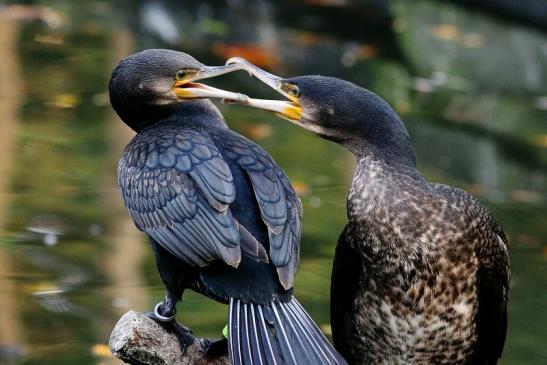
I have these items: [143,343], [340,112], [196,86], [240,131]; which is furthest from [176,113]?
[240,131]

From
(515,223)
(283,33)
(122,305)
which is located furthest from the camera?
(283,33)

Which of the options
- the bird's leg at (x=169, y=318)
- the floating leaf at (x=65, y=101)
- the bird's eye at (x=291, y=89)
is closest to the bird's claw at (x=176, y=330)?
the bird's leg at (x=169, y=318)

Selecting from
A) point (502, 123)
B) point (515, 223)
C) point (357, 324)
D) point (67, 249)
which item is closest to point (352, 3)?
point (502, 123)

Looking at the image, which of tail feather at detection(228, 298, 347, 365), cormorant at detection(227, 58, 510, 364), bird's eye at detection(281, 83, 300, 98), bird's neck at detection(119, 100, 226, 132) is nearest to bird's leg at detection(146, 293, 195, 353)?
tail feather at detection(228, 298, 347, 365)

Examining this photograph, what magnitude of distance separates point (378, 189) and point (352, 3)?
8738mm

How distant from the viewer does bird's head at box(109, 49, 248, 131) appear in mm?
5094

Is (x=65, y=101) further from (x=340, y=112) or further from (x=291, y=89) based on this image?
(x=340, y=112)

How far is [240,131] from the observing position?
979 cm

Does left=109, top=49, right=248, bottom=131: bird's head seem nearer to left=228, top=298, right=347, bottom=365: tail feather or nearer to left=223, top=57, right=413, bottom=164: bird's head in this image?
left=223, top=57, right=413, bottom=164: bird's head

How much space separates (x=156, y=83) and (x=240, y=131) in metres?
4.70

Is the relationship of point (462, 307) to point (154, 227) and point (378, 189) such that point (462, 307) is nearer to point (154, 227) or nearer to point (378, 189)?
point (378, 189)

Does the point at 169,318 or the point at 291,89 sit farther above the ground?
the point at 291,89

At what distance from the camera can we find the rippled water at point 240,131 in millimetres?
7121

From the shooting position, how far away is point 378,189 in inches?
187
